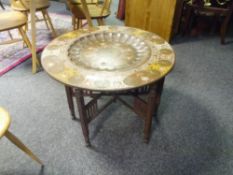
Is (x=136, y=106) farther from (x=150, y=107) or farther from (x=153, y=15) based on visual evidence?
(x=153, y=15)

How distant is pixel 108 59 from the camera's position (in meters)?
1.09

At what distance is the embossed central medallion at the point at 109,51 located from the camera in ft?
3.39

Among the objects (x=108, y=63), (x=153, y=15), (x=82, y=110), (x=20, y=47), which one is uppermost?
(x=108, y=63)

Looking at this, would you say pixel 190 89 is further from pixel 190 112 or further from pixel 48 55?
pixel 48 55

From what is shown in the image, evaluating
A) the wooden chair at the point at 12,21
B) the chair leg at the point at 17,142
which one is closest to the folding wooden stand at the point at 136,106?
the chair leg at the point at 17,142

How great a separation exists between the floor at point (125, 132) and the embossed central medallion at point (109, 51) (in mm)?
553

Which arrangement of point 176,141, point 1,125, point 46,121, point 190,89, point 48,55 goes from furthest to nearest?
1. point 190,89
2. point 46,121
3. point 176,141
4. point 48,55
5. point 1,125

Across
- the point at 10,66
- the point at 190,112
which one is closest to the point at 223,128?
the point at 190,112

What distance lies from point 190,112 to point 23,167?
1260mm

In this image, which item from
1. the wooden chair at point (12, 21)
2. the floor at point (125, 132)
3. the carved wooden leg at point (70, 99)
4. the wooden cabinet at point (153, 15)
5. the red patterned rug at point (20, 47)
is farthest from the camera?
the wooden cabinet at point (153, 15)

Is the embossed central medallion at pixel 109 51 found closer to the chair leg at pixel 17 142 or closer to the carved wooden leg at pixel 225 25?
the chair leg at pixel 17 142

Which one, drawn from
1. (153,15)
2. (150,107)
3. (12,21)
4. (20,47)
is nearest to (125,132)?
(150,107)

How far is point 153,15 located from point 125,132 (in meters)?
1.59

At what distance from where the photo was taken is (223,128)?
1396 mm
